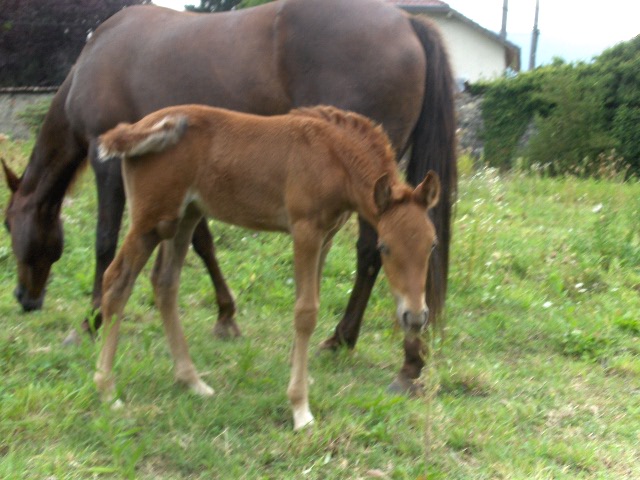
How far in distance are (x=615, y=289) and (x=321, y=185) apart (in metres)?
3.45

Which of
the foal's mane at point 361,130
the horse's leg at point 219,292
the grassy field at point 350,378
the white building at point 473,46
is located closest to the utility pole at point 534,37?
the white building at point 473,46

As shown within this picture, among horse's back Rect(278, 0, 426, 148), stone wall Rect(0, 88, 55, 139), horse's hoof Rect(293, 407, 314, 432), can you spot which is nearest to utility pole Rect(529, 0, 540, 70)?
stone wall Rect(0, 88, 55, 139)

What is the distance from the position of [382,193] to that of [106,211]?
2273mm

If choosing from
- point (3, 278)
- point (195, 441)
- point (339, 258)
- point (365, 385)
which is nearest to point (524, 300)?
point (339, 258)

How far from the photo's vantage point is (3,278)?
19.7 ft

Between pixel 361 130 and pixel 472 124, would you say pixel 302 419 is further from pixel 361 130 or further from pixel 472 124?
pixel 472 124

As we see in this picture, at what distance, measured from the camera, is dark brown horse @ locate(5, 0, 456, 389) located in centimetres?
420

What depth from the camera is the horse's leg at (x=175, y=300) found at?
374cm

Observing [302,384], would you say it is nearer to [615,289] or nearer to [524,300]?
[524,300]

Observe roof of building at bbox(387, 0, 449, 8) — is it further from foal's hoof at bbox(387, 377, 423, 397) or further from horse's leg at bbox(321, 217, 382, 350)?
foal's hoof at bbox(387, 377, 423, 397)

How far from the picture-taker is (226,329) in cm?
497

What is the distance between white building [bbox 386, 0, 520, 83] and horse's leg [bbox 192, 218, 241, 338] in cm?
2963

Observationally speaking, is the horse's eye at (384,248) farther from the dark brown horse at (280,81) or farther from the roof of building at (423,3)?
the roof of building at (423,3)

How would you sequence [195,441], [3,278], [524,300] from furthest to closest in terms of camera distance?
1. [3,278]
2. [524,300]
3. [195,441]
